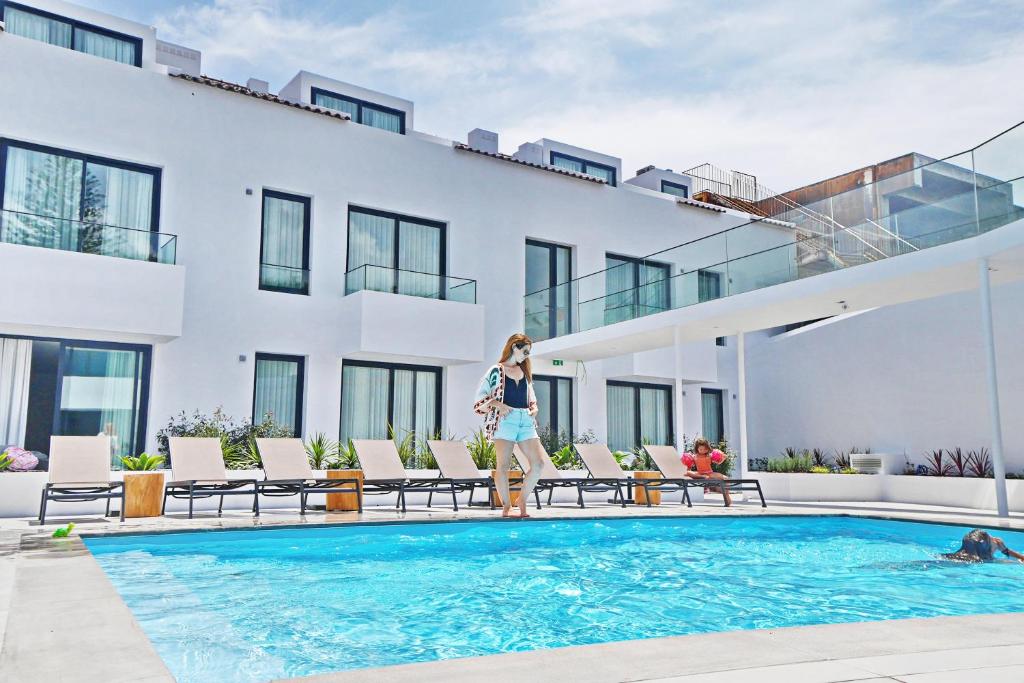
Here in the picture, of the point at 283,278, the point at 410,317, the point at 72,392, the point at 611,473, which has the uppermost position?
the point at 283,278

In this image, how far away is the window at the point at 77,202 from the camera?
12.1 metres

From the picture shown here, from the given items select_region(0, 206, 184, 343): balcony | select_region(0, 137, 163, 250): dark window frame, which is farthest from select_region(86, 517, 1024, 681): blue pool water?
select_region(0, 137, 163, 250): dark window frame

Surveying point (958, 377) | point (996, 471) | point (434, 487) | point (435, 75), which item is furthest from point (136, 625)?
point (958, 377)

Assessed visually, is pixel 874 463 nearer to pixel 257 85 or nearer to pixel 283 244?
pixel 283 244

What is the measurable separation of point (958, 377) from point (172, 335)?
47.1ft

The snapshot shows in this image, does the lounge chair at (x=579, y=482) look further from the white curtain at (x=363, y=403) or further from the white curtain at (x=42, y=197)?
the white curtain at (x=42, y=197)

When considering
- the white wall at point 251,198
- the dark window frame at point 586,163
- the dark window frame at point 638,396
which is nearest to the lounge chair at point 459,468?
the white wall at point 251,198

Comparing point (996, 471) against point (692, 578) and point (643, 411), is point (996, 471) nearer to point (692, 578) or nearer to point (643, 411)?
point (692, 578)

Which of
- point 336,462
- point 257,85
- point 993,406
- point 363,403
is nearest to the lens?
point 993,406

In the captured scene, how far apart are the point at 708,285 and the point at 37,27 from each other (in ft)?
39.3

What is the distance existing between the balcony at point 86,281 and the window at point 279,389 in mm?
1973

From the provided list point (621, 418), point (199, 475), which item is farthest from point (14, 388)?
point (621, 418)

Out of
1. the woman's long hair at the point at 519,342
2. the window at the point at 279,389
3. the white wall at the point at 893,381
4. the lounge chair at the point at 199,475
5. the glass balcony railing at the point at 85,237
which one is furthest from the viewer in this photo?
the white wall at the point at 893,381

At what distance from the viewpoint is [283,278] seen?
48.7 ft
